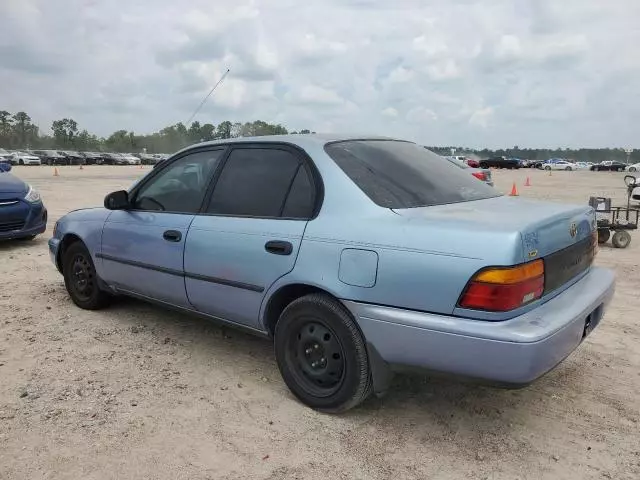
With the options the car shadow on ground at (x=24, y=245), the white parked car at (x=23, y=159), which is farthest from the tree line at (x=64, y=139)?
the car shadow on ground at (x=24, y=245)

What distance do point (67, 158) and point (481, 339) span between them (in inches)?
2299

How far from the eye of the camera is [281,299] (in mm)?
3229

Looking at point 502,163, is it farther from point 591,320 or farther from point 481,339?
point 481,339

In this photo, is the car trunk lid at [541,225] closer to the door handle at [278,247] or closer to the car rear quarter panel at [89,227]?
the door handle at [278,247]

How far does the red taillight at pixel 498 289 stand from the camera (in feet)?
7.94

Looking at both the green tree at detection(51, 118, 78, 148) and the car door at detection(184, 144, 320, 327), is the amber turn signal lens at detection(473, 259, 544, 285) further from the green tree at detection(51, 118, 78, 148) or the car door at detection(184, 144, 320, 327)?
the green tree at detection(51, 118, 78, 148)

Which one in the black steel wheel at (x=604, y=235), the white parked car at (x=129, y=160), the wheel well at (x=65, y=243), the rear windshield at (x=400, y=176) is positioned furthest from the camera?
the white parked car at (x=129, y=160)

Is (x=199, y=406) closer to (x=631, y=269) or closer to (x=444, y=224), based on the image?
(x=444, y=224)

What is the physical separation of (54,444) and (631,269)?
6.70m

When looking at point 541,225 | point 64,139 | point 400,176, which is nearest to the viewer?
point 541,225

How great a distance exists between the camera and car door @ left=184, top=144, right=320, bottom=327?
3166 millimetres

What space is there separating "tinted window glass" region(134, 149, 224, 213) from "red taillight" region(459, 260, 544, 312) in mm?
2057

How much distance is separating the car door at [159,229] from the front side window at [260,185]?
18 centimetres

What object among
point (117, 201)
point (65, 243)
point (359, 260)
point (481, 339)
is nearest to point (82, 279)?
point (65, 243)
